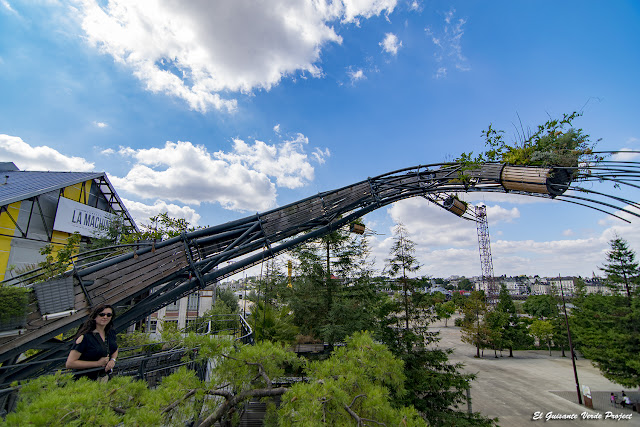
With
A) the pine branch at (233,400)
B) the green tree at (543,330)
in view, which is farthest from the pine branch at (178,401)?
the green tree at (543,330)

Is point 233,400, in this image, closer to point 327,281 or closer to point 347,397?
point 347,397

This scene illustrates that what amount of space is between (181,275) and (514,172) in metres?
5.21

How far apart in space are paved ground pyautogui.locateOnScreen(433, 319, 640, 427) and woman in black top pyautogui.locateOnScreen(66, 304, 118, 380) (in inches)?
533

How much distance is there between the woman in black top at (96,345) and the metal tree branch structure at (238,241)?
34 centimetres

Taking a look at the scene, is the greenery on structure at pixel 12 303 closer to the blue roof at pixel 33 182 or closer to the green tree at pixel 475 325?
the blue roof at pixel 33 182

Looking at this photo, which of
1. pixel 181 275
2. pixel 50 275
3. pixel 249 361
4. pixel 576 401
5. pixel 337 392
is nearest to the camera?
pixel 337 392

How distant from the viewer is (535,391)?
19.2 meters

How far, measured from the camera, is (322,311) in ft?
53.1

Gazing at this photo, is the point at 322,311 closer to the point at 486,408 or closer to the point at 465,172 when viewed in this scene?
the point at 486,408

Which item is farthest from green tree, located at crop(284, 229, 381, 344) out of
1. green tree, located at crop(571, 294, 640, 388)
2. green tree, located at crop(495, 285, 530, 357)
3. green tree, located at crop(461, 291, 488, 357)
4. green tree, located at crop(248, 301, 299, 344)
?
green tree, located at crop(495, 285, 530, 357)

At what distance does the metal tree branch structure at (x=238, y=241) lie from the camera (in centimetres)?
330

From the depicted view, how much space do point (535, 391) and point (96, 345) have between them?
2637cm

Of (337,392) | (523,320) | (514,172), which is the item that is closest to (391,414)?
(337,392)

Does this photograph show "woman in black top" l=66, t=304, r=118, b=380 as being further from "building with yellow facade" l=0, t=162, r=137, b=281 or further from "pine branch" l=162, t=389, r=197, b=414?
"building with yellow facade" l=0, t=162, r=137, b=281
